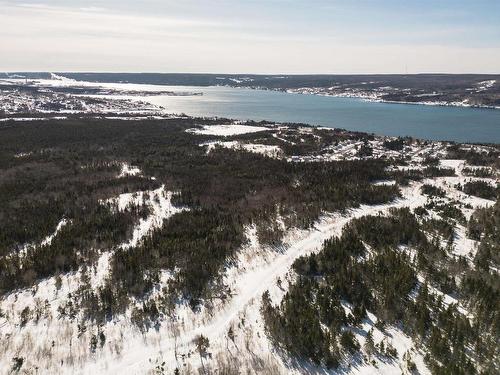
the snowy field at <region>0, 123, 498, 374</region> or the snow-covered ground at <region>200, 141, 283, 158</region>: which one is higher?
the snowy field at <region>0, 123, 498, 374</region>

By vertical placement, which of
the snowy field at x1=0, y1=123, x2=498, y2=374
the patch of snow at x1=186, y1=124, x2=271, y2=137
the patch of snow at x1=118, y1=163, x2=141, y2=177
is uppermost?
the snowy field at x1=0, y1=123, x2=498, y2=374

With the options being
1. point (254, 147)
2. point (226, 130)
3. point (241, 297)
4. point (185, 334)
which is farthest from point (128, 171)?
point (226, 130)

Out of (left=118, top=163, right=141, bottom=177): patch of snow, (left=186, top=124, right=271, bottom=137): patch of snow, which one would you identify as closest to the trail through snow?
(left=118, top=163, right=141, bottom=177): patch of snow

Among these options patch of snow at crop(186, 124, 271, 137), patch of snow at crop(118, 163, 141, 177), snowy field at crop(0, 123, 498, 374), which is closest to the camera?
snowy field at crop(0, 123, 498, 374)


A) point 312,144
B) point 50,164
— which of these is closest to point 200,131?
point 312,144

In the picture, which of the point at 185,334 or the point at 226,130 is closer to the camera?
the point at 185,334

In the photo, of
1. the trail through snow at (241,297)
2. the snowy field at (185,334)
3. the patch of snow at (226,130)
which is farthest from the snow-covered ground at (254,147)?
the snowy field at (185,334)

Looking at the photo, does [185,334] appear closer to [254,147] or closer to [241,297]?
[241,297]

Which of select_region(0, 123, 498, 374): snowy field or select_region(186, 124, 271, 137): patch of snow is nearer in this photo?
select_region(0, 123, 498, 374): snowy field

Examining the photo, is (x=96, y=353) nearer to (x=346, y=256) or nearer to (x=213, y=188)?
(x=346, y=256)

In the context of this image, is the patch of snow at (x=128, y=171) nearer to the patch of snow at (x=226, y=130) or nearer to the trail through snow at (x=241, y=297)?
the trail through snow at (x=241, y=297)

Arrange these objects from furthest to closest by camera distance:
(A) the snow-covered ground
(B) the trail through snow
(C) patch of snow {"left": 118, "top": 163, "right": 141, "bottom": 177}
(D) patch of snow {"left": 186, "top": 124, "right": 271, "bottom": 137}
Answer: (D) patch of snow {"left": 186, "top": 124, "right": 271, "bottom": 137}
(A) the snow-covered ground
(C) patch of snow {"left": 118, "top": 163, "right": 141, "bottom": 177}
(B) the trail through snow

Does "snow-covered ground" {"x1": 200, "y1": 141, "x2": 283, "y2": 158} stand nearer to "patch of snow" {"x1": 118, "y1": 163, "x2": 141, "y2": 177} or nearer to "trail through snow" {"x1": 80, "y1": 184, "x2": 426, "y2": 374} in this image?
"patch of snow" {"x1": 118, "y1": 163, "x2": 141, "y2": 177}
